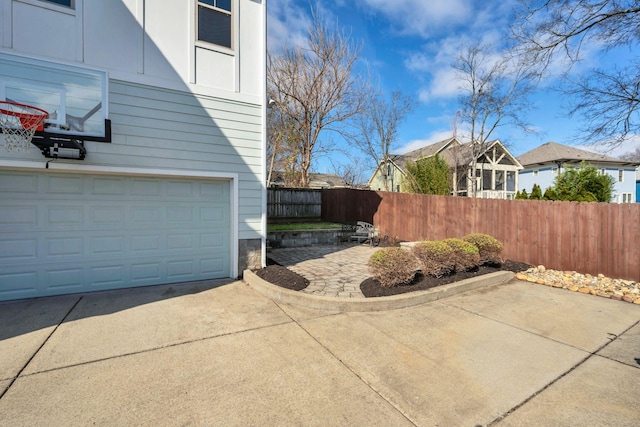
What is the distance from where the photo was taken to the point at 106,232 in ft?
17.7

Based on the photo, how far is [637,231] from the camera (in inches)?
241

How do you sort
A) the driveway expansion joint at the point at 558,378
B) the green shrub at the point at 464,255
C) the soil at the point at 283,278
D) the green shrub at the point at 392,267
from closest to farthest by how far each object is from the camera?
the driveway expansion joint at the point at 558,378, the green shrub at the point at 392,267, the soil at the point at 283,278, the green shrub at the point at 464,255

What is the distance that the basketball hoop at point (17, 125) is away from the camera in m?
4.37

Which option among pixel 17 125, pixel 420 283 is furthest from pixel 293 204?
pixel 17 125

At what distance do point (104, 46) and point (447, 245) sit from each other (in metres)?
7.13

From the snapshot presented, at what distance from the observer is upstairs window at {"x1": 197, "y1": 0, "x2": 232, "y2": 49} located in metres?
5.86

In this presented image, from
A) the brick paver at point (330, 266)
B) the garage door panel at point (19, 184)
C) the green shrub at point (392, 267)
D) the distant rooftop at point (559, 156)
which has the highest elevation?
the distant rooftop at point (559, 156)

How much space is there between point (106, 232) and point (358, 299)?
4.57m

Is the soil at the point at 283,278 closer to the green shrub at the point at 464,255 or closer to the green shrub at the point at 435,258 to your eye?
the green shrub at the point at 435,258

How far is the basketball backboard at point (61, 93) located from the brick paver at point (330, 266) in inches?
176

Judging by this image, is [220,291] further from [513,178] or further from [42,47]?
[513,178]

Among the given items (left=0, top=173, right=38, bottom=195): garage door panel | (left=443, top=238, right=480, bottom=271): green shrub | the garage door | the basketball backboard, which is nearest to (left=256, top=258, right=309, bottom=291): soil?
the garage door

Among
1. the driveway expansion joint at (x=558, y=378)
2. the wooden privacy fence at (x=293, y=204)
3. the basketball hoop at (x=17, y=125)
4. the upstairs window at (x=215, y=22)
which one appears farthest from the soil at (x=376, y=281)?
the wooden privacy fence at (x=293, y=204)

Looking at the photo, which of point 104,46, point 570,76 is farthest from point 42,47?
point 570,76
